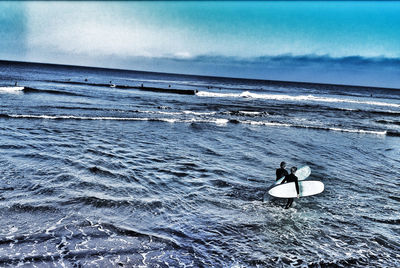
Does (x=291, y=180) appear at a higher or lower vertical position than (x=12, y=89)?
lower

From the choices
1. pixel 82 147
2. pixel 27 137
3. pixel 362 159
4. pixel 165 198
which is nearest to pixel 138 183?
pixel 165 198

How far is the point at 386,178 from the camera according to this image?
1346 centimetres

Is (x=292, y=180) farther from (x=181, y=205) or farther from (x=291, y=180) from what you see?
(x=181, y=205)

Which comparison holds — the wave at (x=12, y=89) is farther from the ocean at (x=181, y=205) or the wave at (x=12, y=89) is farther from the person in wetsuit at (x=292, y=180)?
the person in wetsuit at (x=292, y=180)

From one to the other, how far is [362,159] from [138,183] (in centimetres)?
1356

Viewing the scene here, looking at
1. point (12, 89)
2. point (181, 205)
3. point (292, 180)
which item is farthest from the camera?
point (12, 89)

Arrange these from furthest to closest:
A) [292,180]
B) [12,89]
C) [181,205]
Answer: [12,89] < [292,180] < [181,205]

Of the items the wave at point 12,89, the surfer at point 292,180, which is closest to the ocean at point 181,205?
the surfer at point 292,180

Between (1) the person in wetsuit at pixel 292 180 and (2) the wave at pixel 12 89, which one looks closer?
→ (1) the person in wetsuit at pixel 292 180

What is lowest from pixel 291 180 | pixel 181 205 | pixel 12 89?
pixel 181 205

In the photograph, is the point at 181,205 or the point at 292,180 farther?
the point at 292,180

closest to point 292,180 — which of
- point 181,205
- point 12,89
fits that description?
point 181,205

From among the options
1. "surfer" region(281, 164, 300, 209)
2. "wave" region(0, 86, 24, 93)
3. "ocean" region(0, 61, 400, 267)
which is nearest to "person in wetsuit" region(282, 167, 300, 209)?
"surfer" region(281, 164, 300, 209)

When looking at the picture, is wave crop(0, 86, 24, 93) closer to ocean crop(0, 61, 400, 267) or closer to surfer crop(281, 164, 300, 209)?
ocean crop(0, 61, 400, 267)
